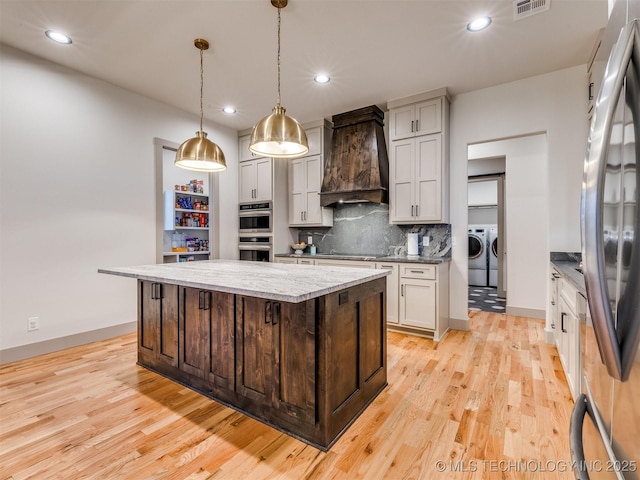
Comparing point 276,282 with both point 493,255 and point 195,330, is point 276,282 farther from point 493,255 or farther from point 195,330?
point 493,255

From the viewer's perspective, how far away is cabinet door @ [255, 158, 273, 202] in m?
4.91

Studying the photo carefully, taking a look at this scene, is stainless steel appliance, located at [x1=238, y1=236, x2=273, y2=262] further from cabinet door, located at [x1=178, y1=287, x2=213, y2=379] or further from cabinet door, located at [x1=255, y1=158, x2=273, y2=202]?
cabinet door, located at [x1=178, y1=287, x2=213, y2=379]

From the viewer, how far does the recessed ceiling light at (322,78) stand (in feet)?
11.4

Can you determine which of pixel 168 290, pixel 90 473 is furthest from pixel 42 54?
pixel 90 473

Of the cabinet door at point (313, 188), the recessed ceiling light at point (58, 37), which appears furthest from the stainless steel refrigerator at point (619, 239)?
the cabinet door at point (313, 188)

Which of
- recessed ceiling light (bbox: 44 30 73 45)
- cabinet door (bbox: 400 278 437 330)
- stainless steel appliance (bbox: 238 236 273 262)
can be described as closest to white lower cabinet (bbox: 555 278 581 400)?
cabinet door (bbox: 400 278 437 330)

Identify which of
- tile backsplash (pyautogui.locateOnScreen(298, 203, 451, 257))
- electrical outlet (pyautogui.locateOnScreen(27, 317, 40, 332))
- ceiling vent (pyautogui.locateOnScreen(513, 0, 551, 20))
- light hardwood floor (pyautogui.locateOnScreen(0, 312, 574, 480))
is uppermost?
ceiling vent (pyautogui.locateOnScreen(513, 0, 551, 20))

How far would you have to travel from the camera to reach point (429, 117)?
151 inches

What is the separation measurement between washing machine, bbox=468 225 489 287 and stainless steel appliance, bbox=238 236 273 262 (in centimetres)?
428

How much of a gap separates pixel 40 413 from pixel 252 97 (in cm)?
369

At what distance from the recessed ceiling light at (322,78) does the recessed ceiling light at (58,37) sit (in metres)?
2.32

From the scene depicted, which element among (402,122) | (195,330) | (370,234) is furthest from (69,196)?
(402,122)

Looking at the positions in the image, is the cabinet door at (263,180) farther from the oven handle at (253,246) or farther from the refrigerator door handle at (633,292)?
→ the refrigerator door handle at (633,292)

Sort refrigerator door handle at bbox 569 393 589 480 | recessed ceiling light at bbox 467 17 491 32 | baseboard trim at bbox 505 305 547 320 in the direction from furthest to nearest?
baseboard trim at bbox 505 305 547 320, recessed ceiling light at bbox 467 17 491 32, refrigerator door handle at bbox 569 393 589 480
